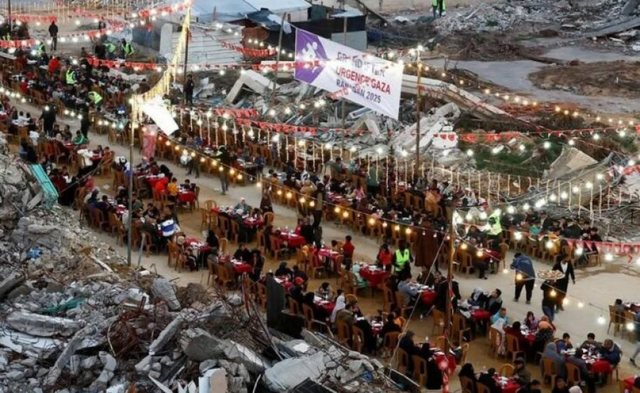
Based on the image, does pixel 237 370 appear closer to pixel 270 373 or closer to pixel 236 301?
pixel 270 373

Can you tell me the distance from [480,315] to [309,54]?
9870 millimetres

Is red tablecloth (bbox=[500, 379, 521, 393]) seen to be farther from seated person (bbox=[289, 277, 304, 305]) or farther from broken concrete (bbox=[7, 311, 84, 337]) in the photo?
broken concrete (bbox=[7, 311, 84, 337])

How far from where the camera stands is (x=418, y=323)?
20062mm

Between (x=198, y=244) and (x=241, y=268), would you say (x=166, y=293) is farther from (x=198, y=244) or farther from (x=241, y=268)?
(x=198, y=244)

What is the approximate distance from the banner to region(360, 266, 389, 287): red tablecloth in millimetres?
4598

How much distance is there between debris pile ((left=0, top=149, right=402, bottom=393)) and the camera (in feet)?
47.9

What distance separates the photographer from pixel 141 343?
50.6ft

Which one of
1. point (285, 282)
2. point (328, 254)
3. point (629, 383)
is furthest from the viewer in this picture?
point (328, 254)

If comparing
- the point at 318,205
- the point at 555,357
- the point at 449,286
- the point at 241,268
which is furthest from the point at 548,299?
the point at 318,205

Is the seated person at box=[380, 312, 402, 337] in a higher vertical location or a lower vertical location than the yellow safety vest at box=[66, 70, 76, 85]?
lower

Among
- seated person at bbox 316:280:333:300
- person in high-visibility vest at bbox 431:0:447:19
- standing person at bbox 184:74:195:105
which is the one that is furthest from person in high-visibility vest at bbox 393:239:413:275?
person in high-visibility vest at bbox 431:0:447:19

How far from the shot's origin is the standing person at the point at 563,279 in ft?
66.9

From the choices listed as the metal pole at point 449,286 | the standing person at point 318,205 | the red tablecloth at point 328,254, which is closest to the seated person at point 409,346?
the metal pole at point 449,286

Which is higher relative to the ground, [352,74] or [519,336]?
[352,74]
